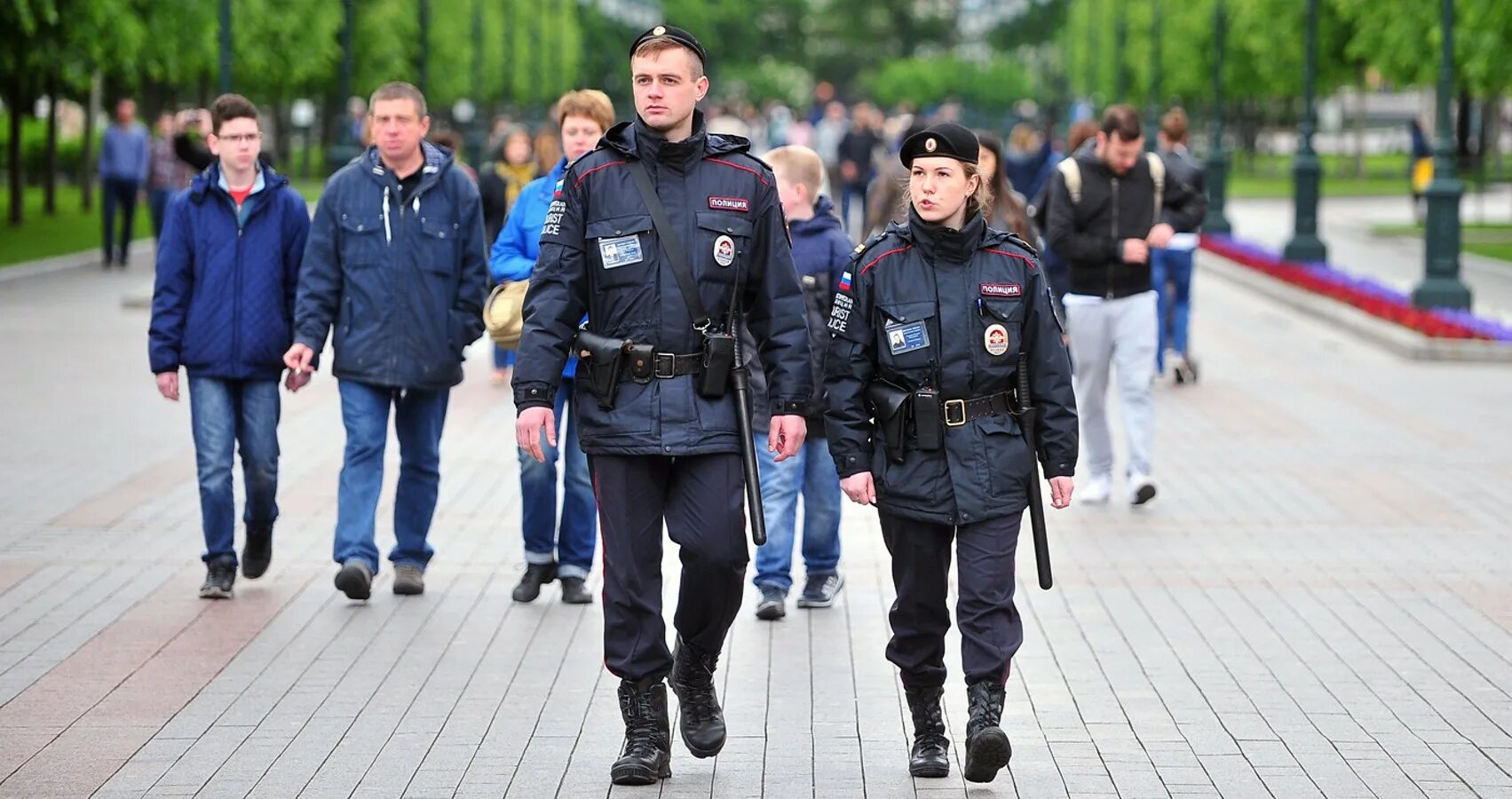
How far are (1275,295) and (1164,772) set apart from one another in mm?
17468

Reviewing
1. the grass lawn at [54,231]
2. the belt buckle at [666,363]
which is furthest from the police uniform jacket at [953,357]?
the grass lawn at [54,231]

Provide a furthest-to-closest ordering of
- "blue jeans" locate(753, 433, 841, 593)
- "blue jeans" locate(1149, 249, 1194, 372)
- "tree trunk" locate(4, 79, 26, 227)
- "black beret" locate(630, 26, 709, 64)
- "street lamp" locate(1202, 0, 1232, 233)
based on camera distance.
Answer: "tree trunk" locate(4, 79, 26, 227), "street lamp" locate(1202, 0, 1232, 233), "blue jeans" locate(1149, 249, 1194, 372), "blue jeans" locate(753, 433, 841, 593), "black beret" locate(630, 26, 709, 64)

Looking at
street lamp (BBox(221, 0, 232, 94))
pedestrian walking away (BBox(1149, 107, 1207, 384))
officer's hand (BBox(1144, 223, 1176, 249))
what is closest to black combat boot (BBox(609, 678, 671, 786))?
officer's hand (BBox(1144, 223, 1176, 249))

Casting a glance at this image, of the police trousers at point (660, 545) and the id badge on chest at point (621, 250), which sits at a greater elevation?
the id badge on chest at point (621, 250)

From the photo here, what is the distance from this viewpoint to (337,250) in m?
8.01

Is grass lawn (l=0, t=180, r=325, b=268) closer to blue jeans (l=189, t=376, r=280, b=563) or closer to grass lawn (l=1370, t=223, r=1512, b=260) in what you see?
grass lawn (l=1370, t=223, r=1512, b=260)

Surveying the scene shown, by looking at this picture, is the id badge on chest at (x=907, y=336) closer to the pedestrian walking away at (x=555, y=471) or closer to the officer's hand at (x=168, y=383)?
the pedestrian walking away at (x=555, y=471)

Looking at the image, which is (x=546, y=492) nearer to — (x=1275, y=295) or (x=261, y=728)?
(x=261, y=728)

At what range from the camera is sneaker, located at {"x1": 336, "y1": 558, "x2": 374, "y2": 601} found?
7961mm

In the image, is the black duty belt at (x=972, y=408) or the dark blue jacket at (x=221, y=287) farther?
the dark blue jacket at (x=221, y=287)

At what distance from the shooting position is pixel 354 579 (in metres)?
7.96

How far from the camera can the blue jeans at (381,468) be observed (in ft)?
26.7

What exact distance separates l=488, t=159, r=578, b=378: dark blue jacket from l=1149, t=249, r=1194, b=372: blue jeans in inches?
303

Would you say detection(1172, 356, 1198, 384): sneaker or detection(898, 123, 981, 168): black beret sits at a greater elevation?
detection(898, 123, 981, 168): black beret
